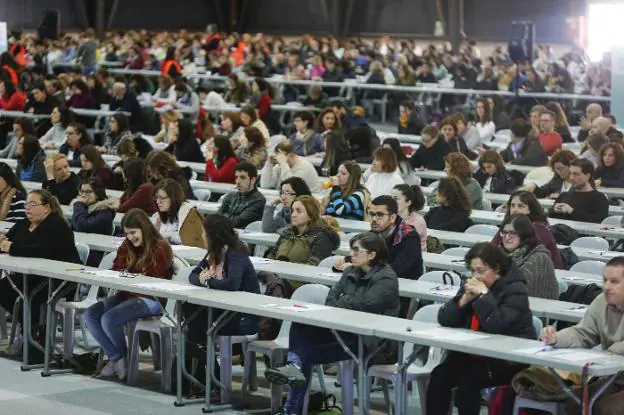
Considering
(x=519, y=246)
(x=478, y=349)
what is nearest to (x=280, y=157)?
(x=519, y=246)

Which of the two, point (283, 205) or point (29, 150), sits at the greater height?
point (29, 150)

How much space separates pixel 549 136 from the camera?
1509 cm

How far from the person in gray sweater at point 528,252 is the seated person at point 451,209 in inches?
93.9

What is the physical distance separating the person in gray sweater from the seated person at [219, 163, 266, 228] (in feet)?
10.8

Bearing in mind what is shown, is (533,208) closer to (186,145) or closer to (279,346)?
(279,346)

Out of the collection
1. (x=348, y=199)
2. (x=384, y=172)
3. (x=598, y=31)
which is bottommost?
(x=348, y=199)

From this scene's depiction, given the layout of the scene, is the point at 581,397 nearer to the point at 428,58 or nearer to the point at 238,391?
the point at 238,391

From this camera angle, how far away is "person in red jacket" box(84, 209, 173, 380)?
8.31 metres

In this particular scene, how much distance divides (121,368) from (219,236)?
3.71ft

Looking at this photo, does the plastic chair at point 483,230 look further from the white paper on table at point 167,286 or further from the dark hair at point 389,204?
the white paper on table at point 167,286

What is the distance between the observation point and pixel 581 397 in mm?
6375

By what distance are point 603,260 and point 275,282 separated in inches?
90.0

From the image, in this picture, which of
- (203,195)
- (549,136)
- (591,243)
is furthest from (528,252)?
(549,136)

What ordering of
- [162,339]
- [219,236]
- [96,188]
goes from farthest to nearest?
[96,188]
[162,339]
[219,236]
